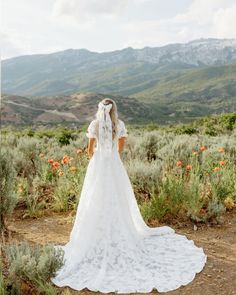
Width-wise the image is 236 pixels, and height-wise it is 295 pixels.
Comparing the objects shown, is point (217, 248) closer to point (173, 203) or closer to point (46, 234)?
point (173, 203)

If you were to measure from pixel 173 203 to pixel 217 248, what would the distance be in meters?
1.25

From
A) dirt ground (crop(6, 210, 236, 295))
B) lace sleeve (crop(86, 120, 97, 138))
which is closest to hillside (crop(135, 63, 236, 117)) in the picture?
dirt ground (crop(6, 210, 236, 295))

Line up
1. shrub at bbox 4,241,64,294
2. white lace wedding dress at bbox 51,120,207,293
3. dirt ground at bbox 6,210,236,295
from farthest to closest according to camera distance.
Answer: white lace wedding dress at bbox 51,120,207,293
dirt ground at bbox 6,210,236,295
shrub at bbox 4,241,64,294

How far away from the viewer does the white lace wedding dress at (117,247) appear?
514cm

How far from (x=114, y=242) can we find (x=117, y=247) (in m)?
0.08

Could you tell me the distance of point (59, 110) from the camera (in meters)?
91.2

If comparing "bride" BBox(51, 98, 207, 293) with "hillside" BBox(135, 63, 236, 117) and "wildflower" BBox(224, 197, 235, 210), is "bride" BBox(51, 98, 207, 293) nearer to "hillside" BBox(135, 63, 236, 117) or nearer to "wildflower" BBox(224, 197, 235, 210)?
"wildflower" BBox(224, 197, 235, 210)

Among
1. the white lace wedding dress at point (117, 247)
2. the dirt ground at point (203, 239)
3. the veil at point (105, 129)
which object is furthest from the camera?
the veil at point (105, 129)

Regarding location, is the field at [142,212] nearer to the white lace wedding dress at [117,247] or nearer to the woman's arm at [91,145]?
the white lace wedding dress at [117,247]

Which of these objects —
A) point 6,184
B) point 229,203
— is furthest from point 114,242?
point 229,203

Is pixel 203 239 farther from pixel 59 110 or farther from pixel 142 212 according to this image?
pixel 59 110

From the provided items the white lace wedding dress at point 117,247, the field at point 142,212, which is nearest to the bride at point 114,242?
the white lace wedding dress at point 117,247

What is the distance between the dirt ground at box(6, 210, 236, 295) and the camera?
501cm

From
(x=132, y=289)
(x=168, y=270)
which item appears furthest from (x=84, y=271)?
(x=168, y=270)
